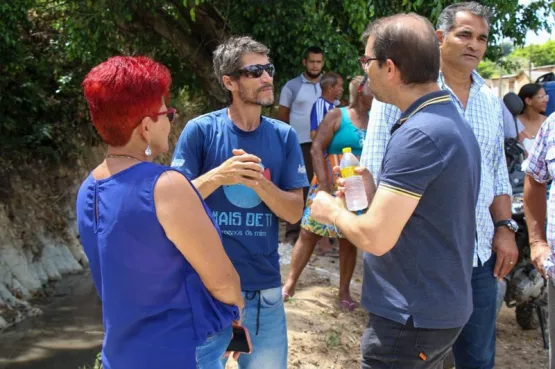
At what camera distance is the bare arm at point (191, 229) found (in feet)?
5.92

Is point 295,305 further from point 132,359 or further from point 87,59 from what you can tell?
point 87,59

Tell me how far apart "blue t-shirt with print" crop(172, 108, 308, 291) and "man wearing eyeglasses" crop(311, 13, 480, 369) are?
0.63 meters

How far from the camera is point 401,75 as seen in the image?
84.0 inches

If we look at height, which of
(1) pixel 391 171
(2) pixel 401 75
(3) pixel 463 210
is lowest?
(3) pixel 463 210

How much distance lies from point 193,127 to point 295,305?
2.80 metres

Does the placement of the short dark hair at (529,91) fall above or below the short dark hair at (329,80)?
below

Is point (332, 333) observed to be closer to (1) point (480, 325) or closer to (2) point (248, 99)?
(1) point (480, 325)

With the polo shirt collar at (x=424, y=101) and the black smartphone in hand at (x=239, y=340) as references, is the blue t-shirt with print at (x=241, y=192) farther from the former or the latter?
the polo shirt collar at (x=424, y=101)

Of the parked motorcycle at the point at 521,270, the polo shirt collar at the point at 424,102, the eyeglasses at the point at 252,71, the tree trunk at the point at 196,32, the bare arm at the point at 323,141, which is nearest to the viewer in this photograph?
the polo shirt collar at the point at 424,102

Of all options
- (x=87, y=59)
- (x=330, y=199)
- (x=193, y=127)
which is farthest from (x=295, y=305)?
(x=87, y=59)

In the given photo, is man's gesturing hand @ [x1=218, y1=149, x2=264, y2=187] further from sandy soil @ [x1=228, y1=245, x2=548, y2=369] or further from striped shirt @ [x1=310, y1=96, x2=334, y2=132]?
striped shirt @ [x1=310, y1=96, x2=334, y2=132]

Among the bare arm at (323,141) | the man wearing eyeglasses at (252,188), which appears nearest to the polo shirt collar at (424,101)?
the man wearing eyeglasses at (252,188)

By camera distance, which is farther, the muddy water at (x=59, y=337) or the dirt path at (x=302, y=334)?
the muddy water at (x=59, y=337)

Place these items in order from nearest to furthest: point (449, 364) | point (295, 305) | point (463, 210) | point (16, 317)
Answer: point (463, 210) → point (449, 364) → point (295, 305) → point (16, 317)
